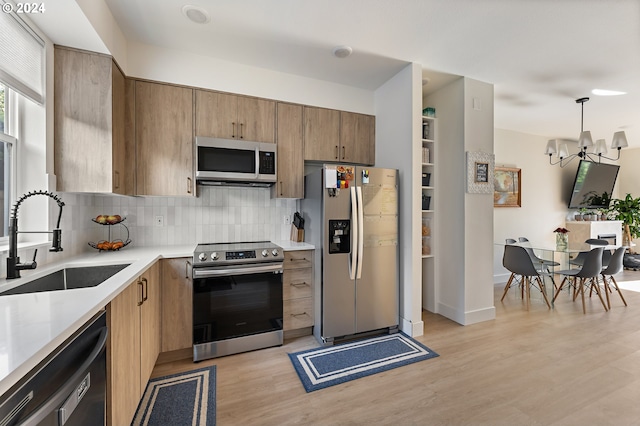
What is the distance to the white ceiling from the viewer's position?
6.51 ft

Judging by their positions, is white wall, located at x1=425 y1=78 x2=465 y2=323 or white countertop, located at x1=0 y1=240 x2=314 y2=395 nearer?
white countertop, located at x1=0 y1=240 x2=314 y2=395

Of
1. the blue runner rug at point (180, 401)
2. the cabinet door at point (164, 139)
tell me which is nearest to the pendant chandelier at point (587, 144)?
the cabinet door at point (164, 139)

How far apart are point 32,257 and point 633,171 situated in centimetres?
1030

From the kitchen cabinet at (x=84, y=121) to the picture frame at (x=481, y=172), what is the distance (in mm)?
3495

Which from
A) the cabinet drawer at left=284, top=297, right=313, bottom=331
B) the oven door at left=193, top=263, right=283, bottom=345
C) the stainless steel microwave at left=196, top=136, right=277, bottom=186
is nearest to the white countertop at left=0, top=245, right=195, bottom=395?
the oven door at left=193, top=263, right=283, bottom=345

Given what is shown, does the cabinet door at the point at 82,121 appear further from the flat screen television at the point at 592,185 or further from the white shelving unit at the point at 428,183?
the flat screen television at the point at 592,185


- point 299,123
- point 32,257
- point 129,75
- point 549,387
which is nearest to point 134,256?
point 32,257

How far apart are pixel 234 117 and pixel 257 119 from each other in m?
0.22

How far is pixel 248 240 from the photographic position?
10.0 ft

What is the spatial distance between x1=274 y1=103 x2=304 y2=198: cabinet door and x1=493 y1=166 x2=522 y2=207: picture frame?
3640 mm

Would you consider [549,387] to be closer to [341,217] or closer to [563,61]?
[341,217]

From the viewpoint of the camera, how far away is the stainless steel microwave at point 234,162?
8.32 feet

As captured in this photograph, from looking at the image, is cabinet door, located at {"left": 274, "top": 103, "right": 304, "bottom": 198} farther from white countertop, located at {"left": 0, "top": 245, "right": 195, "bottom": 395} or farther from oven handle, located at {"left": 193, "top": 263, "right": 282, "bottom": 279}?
white countertop, located at {"left": 0, "top": 245, "right": 195, "bottom": 395}

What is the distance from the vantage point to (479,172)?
10.3 feet
